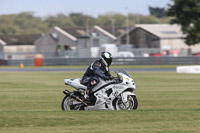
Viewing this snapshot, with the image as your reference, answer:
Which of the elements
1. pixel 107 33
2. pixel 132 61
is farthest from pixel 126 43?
pixel 132 61

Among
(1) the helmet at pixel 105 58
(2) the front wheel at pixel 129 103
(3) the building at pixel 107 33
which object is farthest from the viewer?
(3) the building at pixel 107 33

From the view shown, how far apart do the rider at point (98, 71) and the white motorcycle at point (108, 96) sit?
0.36ft

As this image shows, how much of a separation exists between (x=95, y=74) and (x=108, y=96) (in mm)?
644

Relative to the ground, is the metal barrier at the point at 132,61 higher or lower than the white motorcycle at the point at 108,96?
lower

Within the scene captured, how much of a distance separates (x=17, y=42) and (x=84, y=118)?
97552 mm

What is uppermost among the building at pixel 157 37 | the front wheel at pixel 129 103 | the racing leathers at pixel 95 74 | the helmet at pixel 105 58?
the building at pixel 157 37

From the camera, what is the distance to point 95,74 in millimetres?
12172

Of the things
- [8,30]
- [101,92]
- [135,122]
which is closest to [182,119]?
[135,122]

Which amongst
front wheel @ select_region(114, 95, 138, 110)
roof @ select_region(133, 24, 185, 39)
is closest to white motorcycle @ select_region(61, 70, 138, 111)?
front wheel @ select_region(114, 95, 138, 110)

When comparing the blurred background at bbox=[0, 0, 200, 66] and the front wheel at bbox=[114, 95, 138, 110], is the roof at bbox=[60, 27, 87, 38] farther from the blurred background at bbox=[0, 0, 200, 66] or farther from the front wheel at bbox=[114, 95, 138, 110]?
the front wheel at bbox=[114, 95, 138, 110]

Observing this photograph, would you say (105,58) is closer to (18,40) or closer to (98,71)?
(98,71)

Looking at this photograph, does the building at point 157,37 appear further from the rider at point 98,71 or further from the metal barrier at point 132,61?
the rider at point 98,71

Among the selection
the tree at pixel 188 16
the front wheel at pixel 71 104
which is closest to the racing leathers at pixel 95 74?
the front wheel at pixel 71 104

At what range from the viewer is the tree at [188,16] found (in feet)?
188
